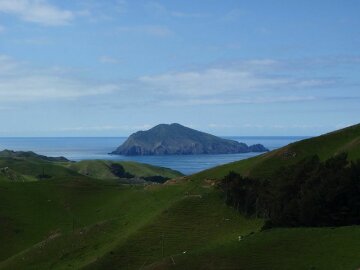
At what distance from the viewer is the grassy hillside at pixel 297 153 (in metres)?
68.9

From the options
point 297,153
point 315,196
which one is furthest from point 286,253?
point 297,153

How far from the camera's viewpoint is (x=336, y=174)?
140 ft

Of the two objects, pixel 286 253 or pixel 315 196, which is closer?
pixel 286 253

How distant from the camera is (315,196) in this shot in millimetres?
40875

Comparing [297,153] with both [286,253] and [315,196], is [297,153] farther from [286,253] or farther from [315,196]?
[286,253]

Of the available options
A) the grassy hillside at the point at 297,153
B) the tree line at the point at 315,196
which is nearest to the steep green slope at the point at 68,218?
the grassy hillside at the point at 297,153

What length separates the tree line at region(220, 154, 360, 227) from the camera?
40.7 m

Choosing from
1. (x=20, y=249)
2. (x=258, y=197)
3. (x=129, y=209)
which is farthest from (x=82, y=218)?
(x=258, y=197)

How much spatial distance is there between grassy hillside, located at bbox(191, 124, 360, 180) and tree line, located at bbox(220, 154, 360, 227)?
18.3 metres

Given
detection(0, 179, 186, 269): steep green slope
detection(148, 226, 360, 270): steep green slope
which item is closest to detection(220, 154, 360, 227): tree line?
detection(148, 226, 360, 270): steep green slope

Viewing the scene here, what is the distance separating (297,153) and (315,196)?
112 ft

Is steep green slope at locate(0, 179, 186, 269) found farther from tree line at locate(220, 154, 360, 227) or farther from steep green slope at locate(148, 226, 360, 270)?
tree line at locate(220, 154, 360, 227)

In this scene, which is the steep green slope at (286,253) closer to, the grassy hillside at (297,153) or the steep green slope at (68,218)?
the steep green slope at (68,218)

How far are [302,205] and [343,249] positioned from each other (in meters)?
9.56
